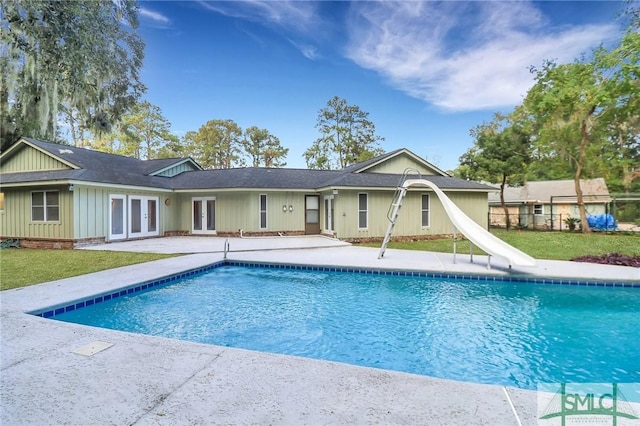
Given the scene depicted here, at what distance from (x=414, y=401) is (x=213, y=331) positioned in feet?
10.6

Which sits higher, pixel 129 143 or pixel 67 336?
pixel 129 143

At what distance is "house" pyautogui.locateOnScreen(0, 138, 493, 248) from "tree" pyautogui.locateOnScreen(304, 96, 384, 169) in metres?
13.7

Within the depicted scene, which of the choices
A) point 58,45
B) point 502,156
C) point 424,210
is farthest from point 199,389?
point 502,156

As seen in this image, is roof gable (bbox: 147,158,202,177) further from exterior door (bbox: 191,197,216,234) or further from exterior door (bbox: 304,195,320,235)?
exterior door (bbox: 304,195,320,235)

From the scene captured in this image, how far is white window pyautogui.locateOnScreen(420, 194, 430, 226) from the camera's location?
48.4 feet

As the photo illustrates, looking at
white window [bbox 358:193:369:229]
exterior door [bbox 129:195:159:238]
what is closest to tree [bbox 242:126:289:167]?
exterior door [bbox 129:195:159:238]

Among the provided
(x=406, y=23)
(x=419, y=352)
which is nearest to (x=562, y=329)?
(x=419, y=352)

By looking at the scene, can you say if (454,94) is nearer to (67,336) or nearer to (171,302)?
(171,302)

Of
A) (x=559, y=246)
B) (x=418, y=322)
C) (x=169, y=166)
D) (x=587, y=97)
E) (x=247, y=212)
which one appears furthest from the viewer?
(x=169, y=166)

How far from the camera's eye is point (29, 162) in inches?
511

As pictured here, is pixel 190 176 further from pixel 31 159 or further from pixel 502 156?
pixel 502 156

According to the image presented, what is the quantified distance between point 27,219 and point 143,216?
3.79 meters

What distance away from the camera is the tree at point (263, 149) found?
34.1 meters

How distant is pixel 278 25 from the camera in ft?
43.4
